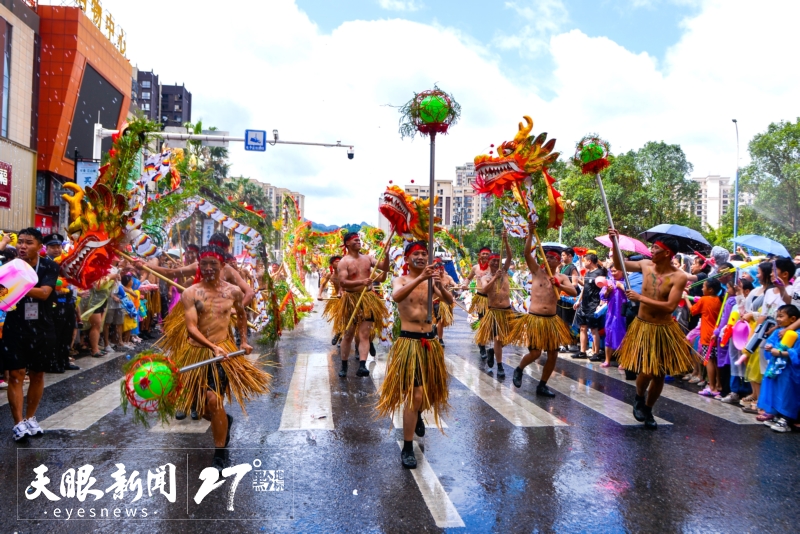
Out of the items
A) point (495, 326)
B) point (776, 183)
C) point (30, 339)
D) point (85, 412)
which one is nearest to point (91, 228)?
point (30, 339)

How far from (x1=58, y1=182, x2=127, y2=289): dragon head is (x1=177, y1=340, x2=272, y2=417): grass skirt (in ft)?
4.71

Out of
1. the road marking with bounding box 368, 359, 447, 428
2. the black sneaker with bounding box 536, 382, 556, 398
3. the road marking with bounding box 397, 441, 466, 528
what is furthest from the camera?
the black sneaker with bounding box 536, 382, 556, 398

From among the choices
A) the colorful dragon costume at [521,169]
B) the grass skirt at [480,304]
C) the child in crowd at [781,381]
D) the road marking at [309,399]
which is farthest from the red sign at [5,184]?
the child in crowd at [781,381]

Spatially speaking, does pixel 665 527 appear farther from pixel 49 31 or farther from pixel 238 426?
pixel 49 31

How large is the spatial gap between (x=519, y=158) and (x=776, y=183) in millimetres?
35097

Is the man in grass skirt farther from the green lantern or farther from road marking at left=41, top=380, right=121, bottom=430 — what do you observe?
road marking at left=41, top=380, right=121, bottom=430

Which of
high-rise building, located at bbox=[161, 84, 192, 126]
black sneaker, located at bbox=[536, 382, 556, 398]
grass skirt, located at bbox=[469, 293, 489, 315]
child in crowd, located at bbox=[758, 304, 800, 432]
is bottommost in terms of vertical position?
black sneaker, located at bbox=[536, 382, 556, 398]

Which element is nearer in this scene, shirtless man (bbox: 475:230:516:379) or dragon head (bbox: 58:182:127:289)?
dragon head (bbox: 58:182:127:289)

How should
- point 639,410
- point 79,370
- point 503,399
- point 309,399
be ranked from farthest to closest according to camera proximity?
point 79,370
point 503,399
point 309,399
point 639,410

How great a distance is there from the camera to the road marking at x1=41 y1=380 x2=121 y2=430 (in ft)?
18.0

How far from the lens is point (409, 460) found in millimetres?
4465

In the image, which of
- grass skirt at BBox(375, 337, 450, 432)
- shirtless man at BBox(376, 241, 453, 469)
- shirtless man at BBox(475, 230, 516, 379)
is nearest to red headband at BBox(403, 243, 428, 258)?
shirtless man at BBox(376, 241, 453, 469)

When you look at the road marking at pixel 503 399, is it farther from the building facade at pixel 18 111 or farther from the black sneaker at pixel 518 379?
the building facade at pixel 18 111

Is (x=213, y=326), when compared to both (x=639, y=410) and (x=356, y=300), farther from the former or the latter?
(x=639, y=410)
